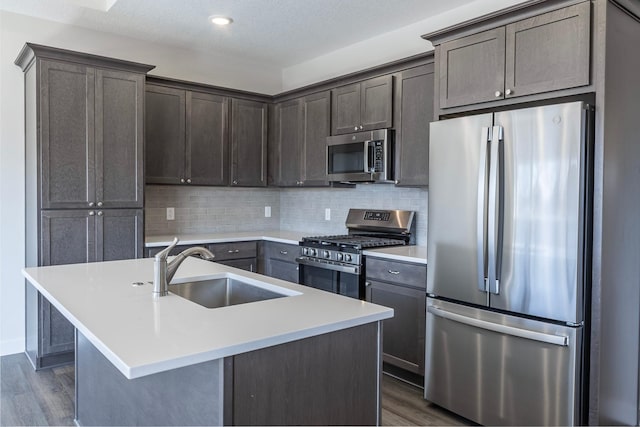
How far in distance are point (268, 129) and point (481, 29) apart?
2620mm

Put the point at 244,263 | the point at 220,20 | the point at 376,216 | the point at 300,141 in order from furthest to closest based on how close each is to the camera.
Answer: the point at 300,141
the point at 244,263
the point at 376,216
the point at 220,20

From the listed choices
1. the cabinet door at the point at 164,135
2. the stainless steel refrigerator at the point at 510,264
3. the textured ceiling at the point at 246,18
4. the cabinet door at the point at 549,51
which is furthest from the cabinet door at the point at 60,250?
the cabinet door at the point at 549,51

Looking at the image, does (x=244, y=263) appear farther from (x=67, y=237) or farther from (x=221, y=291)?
(x=221, y=291)

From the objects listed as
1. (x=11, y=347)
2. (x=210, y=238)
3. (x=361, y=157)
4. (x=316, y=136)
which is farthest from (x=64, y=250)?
(x=361, y=157)

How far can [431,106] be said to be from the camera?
333 cm

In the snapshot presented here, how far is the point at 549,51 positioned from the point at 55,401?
11.4 ft

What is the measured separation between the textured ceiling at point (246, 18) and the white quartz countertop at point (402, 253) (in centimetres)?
182

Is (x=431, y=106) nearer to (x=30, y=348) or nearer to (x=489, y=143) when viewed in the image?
(x=489, y=143)

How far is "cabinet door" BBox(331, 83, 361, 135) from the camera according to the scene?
3.91 metres

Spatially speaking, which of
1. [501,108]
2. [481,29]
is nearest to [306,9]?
[481,29]

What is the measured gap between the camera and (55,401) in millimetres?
2943

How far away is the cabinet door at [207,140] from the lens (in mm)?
4316

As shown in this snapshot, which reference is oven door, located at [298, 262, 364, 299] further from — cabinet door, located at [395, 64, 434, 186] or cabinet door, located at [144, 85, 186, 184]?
cabinet door, located at [144, 85, 186, 184]

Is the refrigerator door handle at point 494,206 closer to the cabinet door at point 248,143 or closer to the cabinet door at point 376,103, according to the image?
the cabinet door at point 376,103
